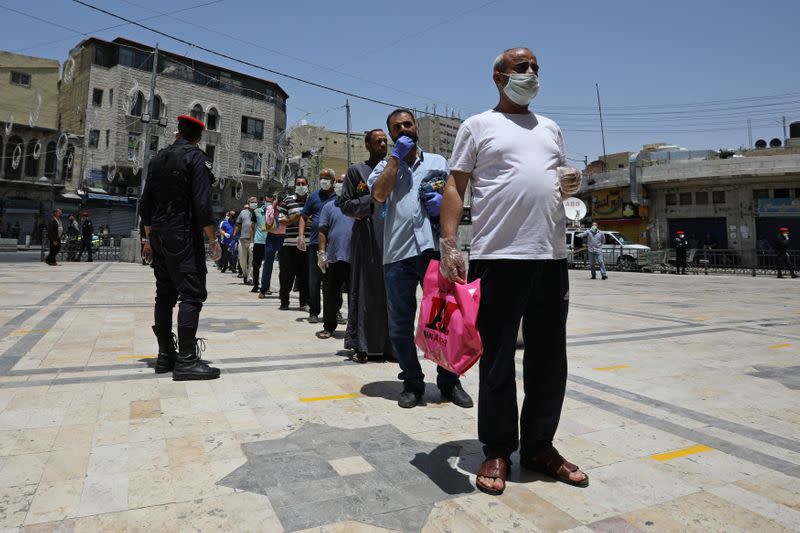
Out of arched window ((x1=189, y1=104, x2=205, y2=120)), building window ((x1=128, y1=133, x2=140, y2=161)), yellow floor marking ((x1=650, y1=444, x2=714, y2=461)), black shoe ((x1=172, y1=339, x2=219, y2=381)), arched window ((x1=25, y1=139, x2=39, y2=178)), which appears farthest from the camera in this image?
arched window ((x1=189, y1=104, x2=205, y2=120))

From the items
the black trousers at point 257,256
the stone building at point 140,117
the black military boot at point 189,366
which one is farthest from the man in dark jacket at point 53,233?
the stone building at point 140,117

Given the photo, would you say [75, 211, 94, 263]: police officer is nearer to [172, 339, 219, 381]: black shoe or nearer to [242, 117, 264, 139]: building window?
[172, 339, 219, 381]: black shoe

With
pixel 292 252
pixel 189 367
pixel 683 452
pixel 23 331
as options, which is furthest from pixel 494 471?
pixel 292 252

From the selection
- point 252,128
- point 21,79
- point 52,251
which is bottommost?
point 52,251

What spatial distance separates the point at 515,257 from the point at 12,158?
41.5m

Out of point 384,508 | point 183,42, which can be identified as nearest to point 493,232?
point 384,508

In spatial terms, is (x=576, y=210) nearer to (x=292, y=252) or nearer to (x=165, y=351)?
(x=292, y=252)

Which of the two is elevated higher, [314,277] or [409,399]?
[314,277]

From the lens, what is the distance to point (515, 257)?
85.2 inches

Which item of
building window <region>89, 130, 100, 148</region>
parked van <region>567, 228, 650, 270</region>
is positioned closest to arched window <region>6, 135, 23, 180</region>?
building window <region>89, 130, 100, 148</region>

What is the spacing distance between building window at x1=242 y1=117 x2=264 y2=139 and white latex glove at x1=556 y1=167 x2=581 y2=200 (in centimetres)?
4355

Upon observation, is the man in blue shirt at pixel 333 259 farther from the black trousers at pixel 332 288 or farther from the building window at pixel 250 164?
the building window at pixel 250 164

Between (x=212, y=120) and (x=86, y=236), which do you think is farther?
(x=212, y=120)

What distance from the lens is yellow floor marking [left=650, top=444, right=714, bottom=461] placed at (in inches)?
94.6
